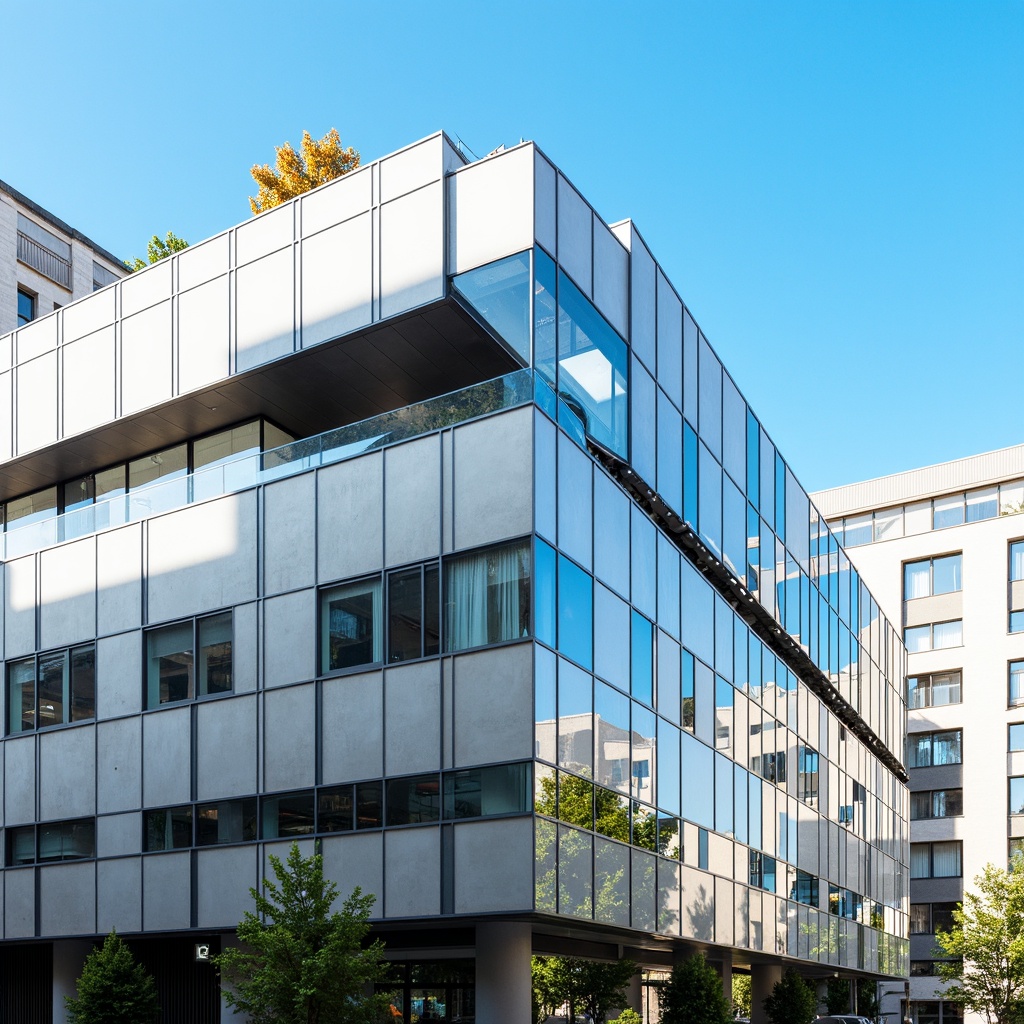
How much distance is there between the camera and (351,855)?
23.7 m

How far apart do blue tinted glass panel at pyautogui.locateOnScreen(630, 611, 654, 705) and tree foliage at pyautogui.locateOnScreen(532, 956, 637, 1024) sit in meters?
7.64

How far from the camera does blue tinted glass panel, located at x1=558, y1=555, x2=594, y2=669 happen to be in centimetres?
2316

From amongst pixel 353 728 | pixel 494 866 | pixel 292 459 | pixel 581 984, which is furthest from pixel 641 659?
pixel 581 984

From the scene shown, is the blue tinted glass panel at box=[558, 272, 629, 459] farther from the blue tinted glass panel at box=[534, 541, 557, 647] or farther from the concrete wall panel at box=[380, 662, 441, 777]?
the concrete wall panel at box=[380, 662, 441, 777]

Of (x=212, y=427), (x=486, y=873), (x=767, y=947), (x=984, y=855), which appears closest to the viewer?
(x=486, y=873)

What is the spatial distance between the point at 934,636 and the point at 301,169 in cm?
4285

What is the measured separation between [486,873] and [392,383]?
11381 mm

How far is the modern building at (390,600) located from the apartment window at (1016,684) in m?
38.4

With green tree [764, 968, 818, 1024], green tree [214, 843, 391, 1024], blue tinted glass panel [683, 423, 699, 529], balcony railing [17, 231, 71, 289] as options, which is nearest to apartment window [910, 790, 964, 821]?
green tree [764, 968, 818, 1024]

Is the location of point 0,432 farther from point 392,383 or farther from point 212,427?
point 392,383

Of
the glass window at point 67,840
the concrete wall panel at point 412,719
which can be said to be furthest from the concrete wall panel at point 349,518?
the glass window at point 67,840

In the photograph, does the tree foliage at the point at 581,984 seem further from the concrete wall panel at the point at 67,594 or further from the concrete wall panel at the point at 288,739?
the concrete wall panel at the point at 67,594

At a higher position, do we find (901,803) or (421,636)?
(421,636)

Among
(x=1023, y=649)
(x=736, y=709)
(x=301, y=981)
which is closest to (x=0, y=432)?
(x=301, y=981)
